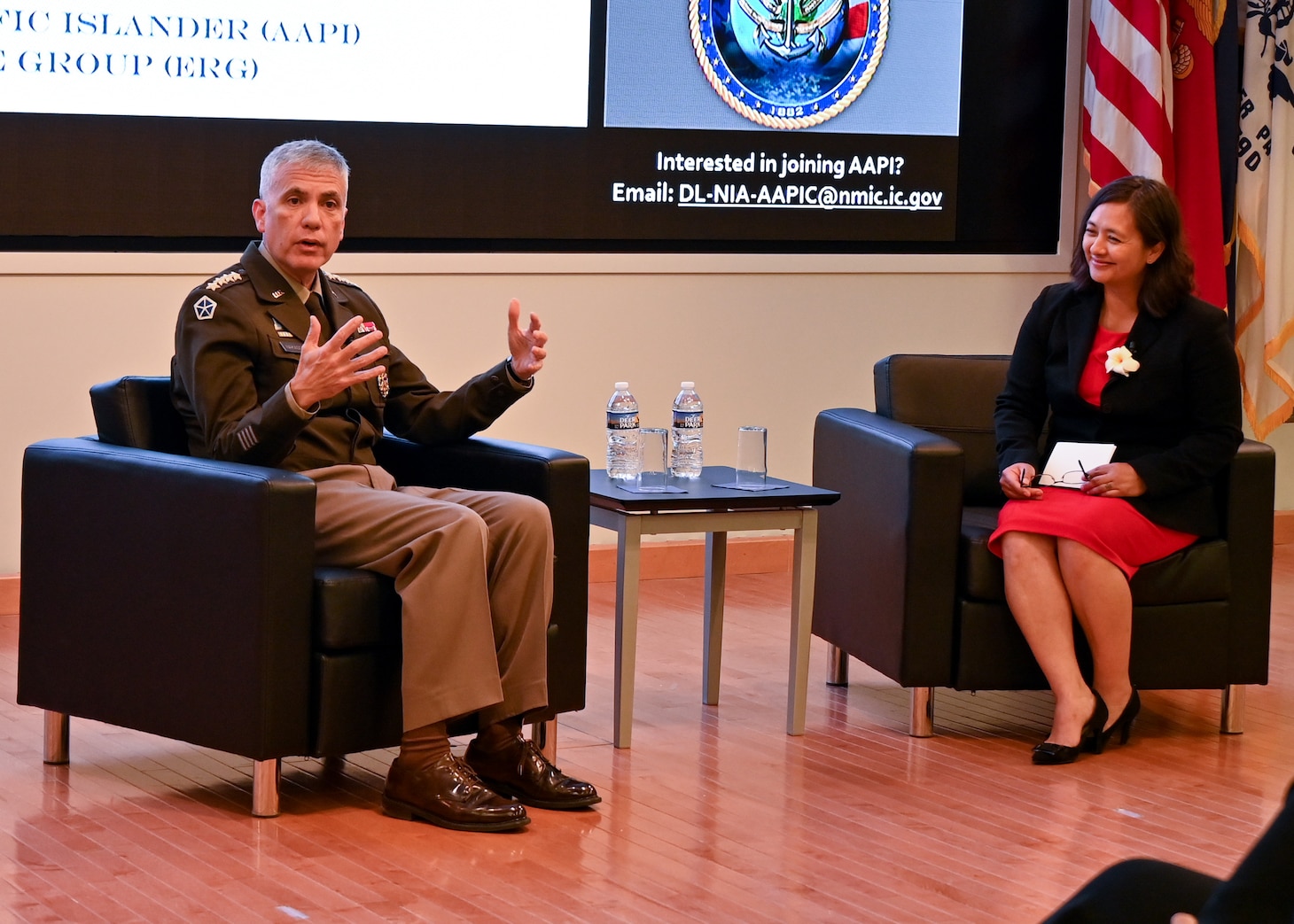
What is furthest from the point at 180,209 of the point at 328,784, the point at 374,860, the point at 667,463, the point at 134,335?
the point at 374,860

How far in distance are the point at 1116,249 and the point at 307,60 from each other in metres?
2.37

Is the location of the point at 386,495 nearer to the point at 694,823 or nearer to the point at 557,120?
the point at 694,823

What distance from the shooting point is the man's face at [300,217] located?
3.43 meters

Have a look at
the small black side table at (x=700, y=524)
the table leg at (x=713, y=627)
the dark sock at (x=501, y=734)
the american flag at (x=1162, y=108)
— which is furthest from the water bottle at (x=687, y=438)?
the american flag at (x=1162, y=108)

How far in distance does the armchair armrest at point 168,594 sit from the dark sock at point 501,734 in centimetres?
37

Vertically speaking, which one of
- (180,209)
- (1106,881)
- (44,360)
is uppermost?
(180,209)

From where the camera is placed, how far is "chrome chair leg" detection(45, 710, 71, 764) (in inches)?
139

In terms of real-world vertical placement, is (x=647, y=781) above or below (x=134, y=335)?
below

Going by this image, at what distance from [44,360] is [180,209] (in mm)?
559

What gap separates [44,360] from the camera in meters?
4.86

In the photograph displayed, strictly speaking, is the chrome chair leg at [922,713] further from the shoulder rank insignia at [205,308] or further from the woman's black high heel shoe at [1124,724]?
the shoulder rank insignia at [205,308]

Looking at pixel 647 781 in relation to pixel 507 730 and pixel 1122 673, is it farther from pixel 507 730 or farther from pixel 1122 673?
pixel 1122 673

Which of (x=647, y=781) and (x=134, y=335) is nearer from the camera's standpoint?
(x=647, y=781)

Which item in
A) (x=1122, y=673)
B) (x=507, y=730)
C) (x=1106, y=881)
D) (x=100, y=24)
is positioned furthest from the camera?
(x=100, y=24)
